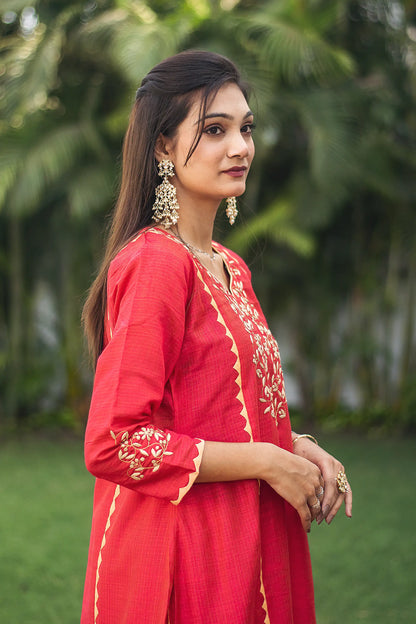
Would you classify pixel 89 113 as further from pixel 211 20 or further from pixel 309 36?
pixel 309 36

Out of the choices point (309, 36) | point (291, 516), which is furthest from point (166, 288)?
point (309, 36)

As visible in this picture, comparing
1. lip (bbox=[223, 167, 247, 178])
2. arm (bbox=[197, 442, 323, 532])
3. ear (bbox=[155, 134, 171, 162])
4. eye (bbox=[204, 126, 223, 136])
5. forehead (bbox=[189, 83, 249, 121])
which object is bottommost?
arm (bbox=[197, 442, 323, 532])

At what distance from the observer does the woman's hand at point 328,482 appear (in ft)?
4.50

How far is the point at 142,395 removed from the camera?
118 centimetres

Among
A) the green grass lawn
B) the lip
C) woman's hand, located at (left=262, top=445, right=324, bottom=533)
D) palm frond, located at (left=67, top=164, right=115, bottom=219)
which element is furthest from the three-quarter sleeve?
palm frond, located at (left=67, top=164, right=115, bottom=219)

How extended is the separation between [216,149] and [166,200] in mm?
134

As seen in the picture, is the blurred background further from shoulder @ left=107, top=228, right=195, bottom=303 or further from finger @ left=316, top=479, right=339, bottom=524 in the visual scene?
shoulder @ left=107, top=228, right=195, bottom=303

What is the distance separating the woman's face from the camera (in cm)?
136

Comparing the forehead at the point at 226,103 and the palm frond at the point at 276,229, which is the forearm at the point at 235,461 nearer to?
the forehead at the point at 226,103

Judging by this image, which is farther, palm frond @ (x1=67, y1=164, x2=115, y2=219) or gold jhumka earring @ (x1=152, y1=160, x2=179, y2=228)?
palm frond @ (x1=67, y1=164, x2=115, y2=219)

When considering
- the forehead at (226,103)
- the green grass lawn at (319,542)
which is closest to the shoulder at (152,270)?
the forehead at (226,103)

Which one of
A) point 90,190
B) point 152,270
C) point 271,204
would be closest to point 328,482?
point 152,270

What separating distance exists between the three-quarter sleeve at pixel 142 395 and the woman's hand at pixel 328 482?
1.01 ft

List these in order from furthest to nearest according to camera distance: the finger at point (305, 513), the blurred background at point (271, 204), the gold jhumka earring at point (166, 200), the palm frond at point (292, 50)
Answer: the blurred background at point (271, 204), the palm frond at point (292, 50), the gold jhumka earring at point (166, 200), the finger at point (305, 513)
